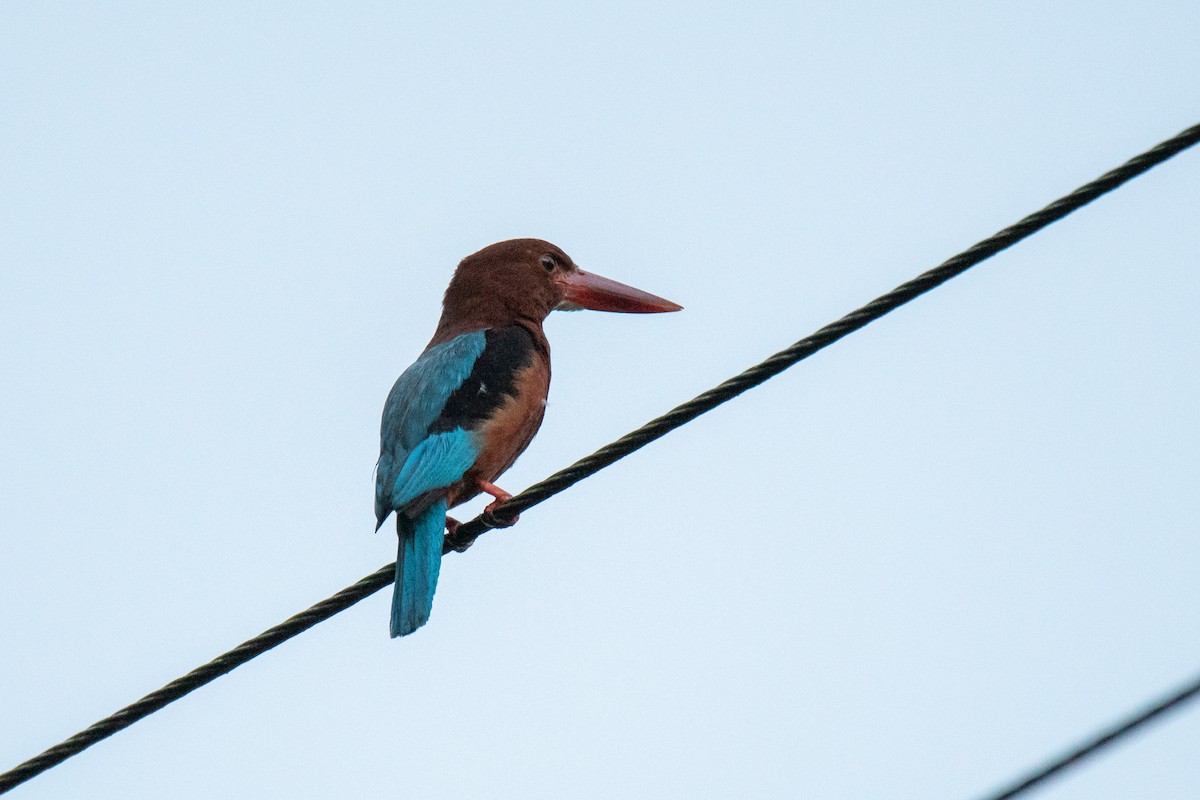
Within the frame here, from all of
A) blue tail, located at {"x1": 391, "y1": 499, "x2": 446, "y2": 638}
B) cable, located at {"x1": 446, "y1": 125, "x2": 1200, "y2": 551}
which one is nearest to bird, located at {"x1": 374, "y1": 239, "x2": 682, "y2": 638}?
blue tail, located at {"x1": 391, "y1": 499, "x2": 446, "y2": 638}

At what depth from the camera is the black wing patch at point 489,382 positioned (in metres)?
4.19

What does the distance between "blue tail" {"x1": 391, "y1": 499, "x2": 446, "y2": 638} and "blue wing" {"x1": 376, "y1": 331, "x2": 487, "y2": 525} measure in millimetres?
73

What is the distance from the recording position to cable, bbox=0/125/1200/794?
2350mm

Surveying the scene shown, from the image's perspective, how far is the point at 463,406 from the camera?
13.8 feet

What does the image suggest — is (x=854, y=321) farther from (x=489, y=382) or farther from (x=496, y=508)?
(x=489, y=382)

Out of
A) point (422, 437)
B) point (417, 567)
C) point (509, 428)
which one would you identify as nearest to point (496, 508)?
point (417, 567)

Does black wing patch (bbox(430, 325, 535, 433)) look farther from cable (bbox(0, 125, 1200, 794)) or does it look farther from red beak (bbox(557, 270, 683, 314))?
cable (bbox(0, 125, 1200, 794))

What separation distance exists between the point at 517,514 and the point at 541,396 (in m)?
0.85

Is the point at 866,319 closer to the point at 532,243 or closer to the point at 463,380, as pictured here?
the point at 463,380

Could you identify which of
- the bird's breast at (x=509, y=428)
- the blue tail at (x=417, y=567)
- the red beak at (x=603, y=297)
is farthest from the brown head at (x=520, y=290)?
the blue tail at (x=417, y=567)

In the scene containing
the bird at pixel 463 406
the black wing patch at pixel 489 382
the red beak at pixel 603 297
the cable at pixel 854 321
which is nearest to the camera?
the cable at pixel 854 321

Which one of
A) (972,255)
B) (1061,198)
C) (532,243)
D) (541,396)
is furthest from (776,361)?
(532,243)

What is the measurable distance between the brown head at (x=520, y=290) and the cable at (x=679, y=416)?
6.92 feet

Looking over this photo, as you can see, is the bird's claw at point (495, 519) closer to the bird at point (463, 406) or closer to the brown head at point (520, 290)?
the bird at point (463, 406)
